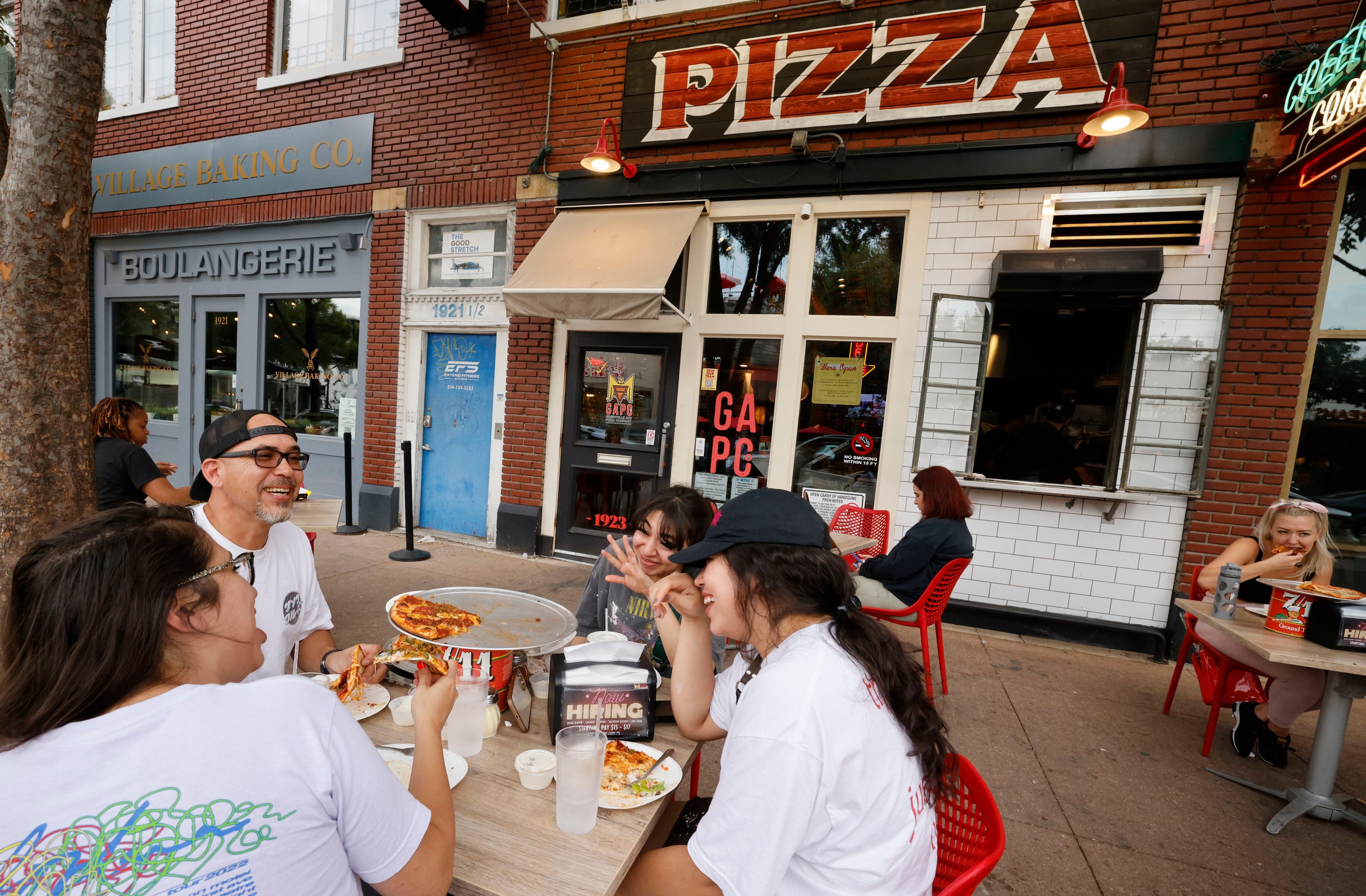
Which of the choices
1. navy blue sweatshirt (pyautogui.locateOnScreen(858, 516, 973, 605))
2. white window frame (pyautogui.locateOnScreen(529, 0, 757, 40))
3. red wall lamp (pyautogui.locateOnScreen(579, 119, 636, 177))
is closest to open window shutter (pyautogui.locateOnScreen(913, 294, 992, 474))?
navy blue sweatshirt (pyautogui.locateOnScreen(858, 516, 973, 605))

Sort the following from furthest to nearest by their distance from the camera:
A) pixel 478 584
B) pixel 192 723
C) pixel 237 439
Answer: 1. pixel 478 584
2. pixel 237 439
3. pixel 192 723

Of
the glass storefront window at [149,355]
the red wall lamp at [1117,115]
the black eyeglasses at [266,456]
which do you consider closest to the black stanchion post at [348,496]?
the glass storefront window at [149,355]

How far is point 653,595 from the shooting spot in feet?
5.68

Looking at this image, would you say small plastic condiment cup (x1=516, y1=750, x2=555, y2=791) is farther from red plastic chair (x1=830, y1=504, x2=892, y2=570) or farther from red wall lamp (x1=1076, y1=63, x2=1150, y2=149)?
red wall lamp (x1=1076, y1=63, x2=1150, y2=149)

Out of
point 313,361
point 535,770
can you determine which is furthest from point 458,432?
point 535,770

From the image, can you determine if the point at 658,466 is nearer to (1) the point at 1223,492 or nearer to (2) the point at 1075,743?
(2) the point at 1075,743

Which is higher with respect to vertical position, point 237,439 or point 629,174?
point 629,174

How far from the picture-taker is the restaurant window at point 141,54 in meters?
7.66

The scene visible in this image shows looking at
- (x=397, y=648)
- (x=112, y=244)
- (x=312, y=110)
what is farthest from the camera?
(x=112, y=244)

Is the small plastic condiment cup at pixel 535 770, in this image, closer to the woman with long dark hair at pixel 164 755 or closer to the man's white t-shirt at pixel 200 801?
the woman with long dark hair at pixel 164 755

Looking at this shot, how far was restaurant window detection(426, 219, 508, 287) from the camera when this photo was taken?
623 cm

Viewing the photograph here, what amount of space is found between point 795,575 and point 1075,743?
9.89 ft

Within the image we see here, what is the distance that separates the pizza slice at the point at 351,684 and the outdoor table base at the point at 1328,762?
150 inches

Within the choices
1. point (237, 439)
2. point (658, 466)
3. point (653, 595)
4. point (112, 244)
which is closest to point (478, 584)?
point (658, 466)
